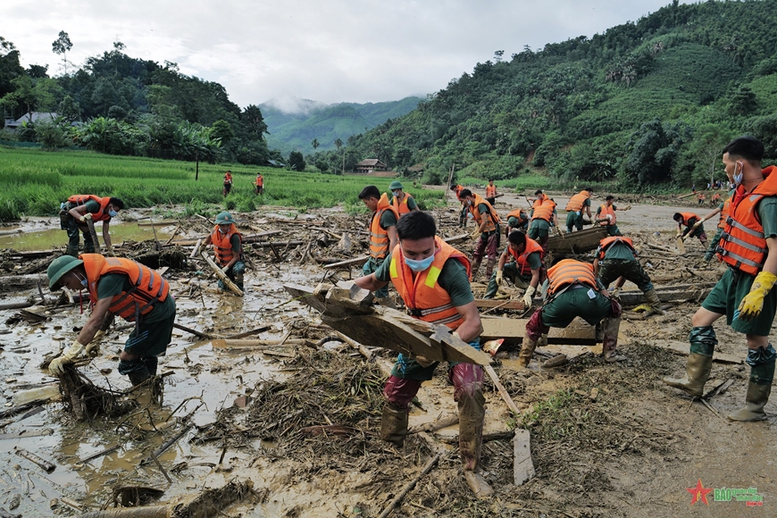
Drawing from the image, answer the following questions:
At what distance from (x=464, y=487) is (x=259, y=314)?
522cm

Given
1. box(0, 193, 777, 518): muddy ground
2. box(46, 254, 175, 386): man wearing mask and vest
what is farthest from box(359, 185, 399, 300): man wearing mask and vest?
box(46, 254, 175, 386): man wearing mask and vest

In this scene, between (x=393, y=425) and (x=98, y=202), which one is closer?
(x=393, y=425)

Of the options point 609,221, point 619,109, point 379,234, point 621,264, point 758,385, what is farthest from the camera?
point 619,109

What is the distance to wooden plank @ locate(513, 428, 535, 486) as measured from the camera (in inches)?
119

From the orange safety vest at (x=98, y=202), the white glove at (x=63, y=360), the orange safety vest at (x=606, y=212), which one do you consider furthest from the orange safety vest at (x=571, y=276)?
the orange safety vest at (x=98, y=202)

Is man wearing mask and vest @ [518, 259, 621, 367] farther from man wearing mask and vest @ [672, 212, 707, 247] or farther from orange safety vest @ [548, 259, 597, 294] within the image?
man wearing mask and vest @ [672, 212, 707, 247]

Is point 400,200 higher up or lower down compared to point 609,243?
higher up

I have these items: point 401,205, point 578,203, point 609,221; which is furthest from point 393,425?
point 578,203

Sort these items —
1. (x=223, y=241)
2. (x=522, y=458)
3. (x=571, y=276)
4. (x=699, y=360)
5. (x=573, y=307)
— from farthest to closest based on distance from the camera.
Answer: (x=223, y=241) → (x=571, y=276) → (x=573, y=307) → (x=699, y=360) → (x=522, y=458)

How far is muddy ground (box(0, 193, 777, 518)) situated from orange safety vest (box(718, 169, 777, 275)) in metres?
1.41

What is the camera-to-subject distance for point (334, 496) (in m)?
2.99

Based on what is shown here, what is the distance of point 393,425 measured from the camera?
11.2 feet

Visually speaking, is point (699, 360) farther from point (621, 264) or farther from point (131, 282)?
point (131, 282)

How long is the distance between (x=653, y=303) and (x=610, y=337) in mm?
2450
